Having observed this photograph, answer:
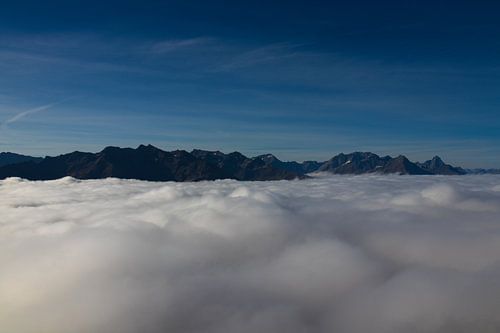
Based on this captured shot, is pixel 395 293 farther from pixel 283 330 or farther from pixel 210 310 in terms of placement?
pixel 210 310

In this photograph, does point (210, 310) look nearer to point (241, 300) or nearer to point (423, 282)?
point (241, 300)

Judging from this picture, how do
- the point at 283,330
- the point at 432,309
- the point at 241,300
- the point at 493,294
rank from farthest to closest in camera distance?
1. the point at 241,300
2. the point at 283,330
3. the point at 432,309
4. the point at 493,294

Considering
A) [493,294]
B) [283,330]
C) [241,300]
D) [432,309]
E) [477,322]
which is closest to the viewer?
[477,322]

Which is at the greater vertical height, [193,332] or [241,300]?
[241,300]

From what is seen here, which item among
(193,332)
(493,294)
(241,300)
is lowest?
(193,332)

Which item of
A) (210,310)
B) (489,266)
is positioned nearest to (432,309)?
(489,266)

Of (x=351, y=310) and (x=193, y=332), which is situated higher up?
(x=351, y=310)

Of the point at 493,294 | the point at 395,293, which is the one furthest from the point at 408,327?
the point at 493,294

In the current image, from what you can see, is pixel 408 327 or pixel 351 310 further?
pixel 408 327

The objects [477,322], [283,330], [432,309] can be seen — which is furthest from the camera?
[283,330]
